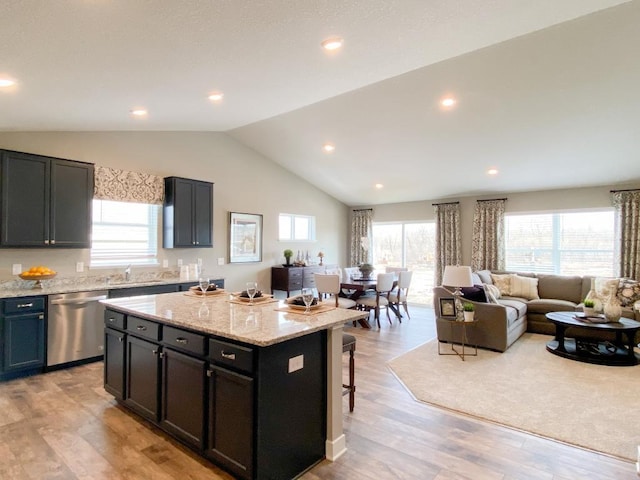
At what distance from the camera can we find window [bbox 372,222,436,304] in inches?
325

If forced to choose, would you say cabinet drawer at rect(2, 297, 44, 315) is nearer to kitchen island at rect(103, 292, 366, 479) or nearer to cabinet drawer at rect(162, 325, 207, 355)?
kitchen island at rect(103, 292, 366, 479)

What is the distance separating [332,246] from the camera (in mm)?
9008

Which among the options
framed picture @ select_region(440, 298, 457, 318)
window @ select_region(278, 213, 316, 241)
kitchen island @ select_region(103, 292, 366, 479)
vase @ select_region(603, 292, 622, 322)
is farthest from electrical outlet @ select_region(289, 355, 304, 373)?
window @ select_region(278, 213, 316, 241)

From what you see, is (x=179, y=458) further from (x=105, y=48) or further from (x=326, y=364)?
(x=105, y=48)

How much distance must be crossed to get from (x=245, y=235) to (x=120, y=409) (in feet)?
13.3

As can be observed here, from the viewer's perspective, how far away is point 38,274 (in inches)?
159

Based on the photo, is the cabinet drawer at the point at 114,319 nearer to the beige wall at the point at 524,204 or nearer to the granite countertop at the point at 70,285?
the granite countertop at the point at 70,285

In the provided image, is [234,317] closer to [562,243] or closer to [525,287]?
[525,287]

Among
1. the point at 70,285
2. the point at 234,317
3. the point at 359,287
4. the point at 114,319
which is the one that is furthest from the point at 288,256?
the point at 234,317

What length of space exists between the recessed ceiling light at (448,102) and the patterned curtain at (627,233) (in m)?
3.82

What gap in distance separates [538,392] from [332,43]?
367cm

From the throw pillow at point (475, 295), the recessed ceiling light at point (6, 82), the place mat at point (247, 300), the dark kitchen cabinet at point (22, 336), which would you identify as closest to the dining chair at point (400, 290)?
the throw pillow at point (475, 295)

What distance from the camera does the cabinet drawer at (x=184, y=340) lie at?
Answer: 2.28 meters

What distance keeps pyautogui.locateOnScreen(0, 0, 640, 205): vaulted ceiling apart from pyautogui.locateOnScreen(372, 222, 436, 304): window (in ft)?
6.46
